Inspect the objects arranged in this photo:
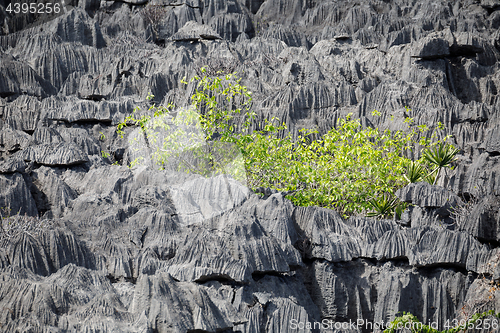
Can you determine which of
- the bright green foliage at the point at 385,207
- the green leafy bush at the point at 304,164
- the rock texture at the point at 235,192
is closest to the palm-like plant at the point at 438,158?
the green leafy bush at the point at 304,164

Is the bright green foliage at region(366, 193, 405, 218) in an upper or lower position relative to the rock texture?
lower

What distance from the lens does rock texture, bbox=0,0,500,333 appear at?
414 inches

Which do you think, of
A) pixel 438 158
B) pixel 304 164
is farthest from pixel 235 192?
pixel 438 158

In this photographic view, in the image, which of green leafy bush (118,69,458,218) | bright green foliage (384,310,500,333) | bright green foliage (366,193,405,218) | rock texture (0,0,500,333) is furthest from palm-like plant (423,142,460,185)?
bright green foliage (384,310,500,333)

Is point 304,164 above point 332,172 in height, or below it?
above

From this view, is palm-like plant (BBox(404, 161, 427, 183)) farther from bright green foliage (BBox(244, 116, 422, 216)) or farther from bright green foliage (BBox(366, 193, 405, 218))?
bright green foliage (BBox(366, 193, 405, 218))

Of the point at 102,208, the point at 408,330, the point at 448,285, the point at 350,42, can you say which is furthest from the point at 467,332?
the point at 350,42

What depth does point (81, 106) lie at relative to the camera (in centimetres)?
2381

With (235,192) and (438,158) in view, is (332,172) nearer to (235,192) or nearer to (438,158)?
(235,192)

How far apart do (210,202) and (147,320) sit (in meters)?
6.67

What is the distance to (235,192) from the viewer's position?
15.0m

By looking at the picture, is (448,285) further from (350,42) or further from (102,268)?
(350,42)

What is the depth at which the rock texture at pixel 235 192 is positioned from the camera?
10508mm

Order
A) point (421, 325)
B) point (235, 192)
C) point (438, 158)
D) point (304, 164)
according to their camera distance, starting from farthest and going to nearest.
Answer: point (438, 158)
point (304, 164)
point (235, 192)
point (421, 325)
